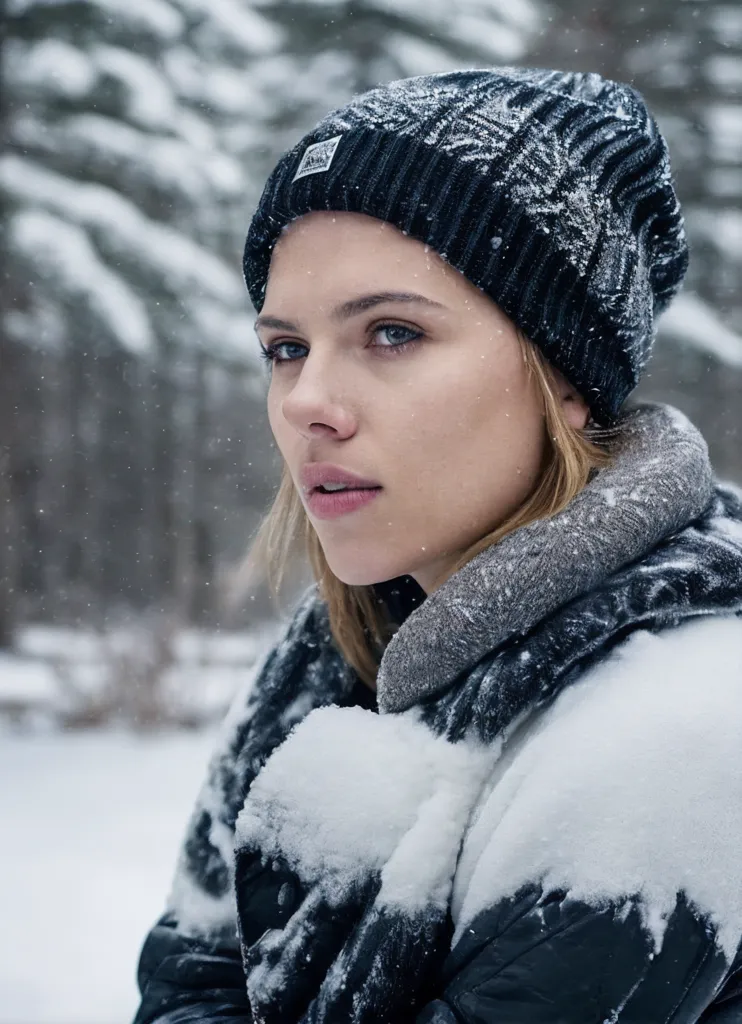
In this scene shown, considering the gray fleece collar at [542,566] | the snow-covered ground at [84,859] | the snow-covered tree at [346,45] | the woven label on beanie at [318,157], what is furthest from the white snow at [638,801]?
the snow-covered tree at [346,45]

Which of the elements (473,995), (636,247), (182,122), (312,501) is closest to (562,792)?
(473,995)

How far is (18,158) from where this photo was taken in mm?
10875

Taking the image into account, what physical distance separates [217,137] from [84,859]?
9.14 meters

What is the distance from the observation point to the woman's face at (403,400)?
1.48m

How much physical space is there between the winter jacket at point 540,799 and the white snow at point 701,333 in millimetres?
10409

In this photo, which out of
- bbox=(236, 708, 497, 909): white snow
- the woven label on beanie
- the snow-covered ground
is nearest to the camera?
bbox=(236, 708, 497, 909): white snow

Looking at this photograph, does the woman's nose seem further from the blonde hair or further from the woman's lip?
the blonde hair

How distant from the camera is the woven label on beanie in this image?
1.62 m

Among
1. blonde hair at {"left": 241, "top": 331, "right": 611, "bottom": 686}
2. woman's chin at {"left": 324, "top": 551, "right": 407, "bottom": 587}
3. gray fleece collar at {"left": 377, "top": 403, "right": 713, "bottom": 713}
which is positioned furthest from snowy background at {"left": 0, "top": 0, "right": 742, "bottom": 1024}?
gray fleece collar at {"left": 377, "top": 403, "right": 713, "bottom": 713}

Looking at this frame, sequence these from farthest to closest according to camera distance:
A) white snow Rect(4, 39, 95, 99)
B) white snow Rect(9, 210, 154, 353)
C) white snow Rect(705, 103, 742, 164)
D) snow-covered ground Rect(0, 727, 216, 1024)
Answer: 1. white snow Rect(705, 103, 742, 164)
2. white snow Rect(9, 210, 154, 353)
3. white snow Rect(4, 39, 95, 99)
4. snow-covered ground Rect(0, 727, 216, 1024)

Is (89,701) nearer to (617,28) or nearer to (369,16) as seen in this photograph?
(369,16)

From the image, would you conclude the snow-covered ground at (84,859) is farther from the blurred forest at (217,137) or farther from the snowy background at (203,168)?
the blurred forest at (217,137)

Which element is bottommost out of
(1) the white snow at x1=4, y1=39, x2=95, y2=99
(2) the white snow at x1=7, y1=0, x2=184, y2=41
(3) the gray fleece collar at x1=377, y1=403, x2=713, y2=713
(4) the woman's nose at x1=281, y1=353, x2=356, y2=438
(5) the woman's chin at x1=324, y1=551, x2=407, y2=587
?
(3) the gray fleece collar at x1=377, y1=403, x2=713, y2=713

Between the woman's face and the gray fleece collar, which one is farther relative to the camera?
the woman's face
